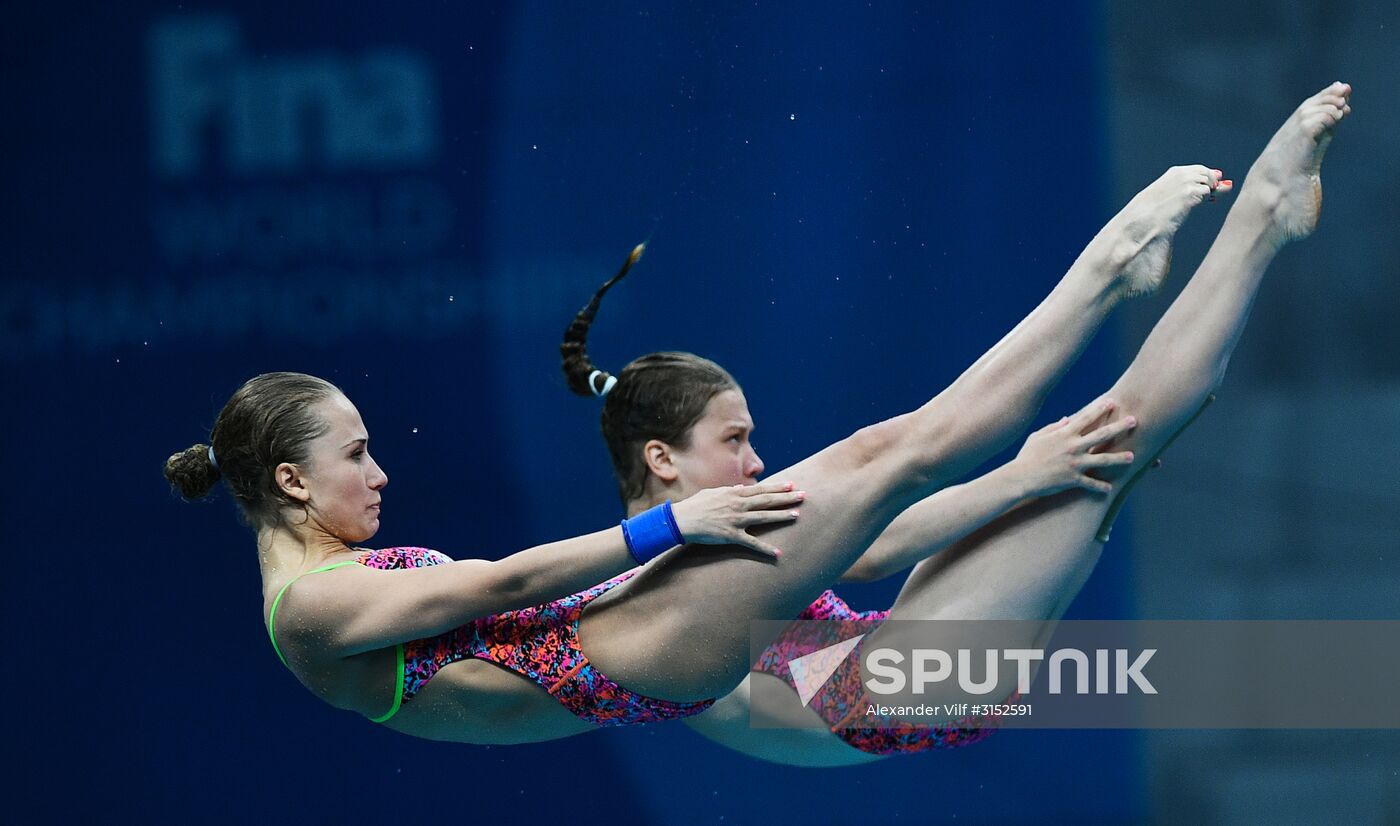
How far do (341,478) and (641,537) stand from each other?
2.05 feet

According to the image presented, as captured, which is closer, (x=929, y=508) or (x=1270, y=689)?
(x=929, y=508)

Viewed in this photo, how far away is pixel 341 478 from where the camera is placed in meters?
2.92

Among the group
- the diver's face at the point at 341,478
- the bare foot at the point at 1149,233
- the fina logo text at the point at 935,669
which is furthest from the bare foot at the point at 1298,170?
the diver's face at the point at 341,478

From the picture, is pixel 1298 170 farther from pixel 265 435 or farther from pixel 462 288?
pixel 462 288

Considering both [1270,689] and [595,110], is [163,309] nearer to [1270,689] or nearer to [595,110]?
[595,110]

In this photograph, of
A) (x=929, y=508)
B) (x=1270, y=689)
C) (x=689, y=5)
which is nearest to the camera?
(x=929, y=508)

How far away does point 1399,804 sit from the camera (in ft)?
14.7

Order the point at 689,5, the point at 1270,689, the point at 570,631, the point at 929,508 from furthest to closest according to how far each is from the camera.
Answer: the point at 689,5 → the point at 1270,689 → the point at 929,508 → the point at 570,631

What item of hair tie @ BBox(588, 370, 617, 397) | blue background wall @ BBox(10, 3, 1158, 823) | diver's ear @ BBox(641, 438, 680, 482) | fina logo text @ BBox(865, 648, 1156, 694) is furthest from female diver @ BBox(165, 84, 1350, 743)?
blue background wall @ BBox(10, 3, 1158, 823)

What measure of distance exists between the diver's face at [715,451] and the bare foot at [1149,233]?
2.75ft

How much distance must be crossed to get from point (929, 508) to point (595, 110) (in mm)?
2106

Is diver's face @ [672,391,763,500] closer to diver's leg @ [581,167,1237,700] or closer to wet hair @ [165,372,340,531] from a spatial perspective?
diver's leg @ [581,167,1237,700]

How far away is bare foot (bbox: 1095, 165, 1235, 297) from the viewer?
9.05 ft

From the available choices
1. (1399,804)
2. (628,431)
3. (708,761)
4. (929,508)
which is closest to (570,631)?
(628,431)
